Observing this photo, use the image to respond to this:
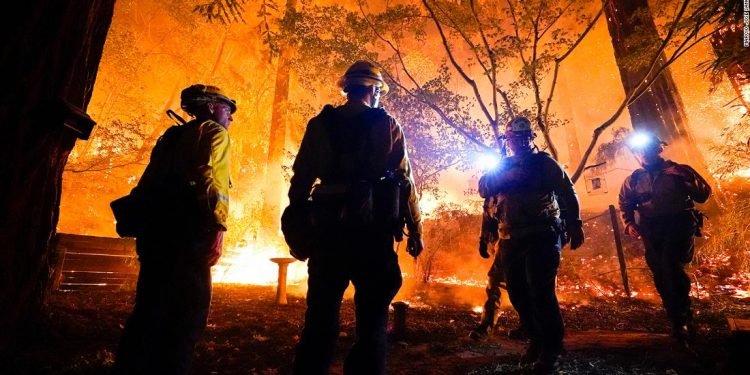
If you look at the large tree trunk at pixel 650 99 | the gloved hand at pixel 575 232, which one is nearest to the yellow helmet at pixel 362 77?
the gloved hand at pixel 575 232

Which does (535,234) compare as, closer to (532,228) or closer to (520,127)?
(532,228)

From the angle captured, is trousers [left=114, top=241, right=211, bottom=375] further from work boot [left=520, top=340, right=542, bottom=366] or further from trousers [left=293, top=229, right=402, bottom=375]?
work boot [left=520, top=340, right=542, bottom=366]

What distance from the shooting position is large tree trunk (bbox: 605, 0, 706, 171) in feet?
31.6

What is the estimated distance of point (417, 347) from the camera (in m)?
4.28

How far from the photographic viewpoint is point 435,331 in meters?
4.97

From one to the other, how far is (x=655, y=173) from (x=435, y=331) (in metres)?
3.58

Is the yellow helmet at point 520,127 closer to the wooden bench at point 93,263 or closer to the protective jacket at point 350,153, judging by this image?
the protective jacket at point 350,153

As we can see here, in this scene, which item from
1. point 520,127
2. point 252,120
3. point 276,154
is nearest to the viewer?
point 520,127

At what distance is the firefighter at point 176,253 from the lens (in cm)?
220

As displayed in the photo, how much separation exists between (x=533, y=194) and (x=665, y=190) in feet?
7.32

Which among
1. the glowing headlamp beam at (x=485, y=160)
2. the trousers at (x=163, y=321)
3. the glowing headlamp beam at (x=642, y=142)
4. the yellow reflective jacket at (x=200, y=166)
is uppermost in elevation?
the glowing headlamp beam at (x=485, y=160)

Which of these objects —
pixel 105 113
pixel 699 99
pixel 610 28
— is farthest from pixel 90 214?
pixel 699 99

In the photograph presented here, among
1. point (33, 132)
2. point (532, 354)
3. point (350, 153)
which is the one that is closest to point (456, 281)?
point (532, 354)

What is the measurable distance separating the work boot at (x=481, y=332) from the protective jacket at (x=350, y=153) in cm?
285
